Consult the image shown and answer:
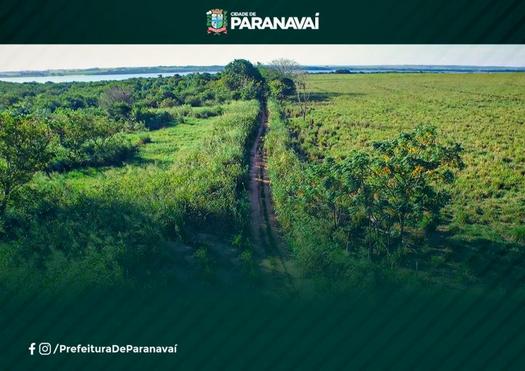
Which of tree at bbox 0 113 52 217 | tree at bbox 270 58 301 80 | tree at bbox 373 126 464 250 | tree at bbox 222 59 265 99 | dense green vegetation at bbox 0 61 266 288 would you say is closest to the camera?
dense green vegetation at bbox 0 61 266 288

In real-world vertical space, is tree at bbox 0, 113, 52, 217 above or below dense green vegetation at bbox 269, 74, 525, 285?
above

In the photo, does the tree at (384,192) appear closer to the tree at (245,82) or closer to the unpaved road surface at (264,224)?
the unpaved road surface at (264,224)

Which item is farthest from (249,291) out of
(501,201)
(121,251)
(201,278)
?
(501,201)

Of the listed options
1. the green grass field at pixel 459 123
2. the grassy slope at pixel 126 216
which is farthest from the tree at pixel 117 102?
the green grass field at pixel 459 123

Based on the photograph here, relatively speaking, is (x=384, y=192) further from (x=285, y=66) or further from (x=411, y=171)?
(x=285, y=66)

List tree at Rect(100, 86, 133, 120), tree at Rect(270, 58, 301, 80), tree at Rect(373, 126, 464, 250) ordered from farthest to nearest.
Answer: tree at Rect(100, 86, 133, 120) → tree at Rect(270, 58, 301, 80) → tree at Rect(373, 126, 464, 250)

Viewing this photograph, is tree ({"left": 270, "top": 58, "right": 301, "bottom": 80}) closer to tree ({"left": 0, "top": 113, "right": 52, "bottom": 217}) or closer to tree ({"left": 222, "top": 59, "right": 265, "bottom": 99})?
tree ({"left": 222, "top": 59, "right": 265, "bottom": 99})
